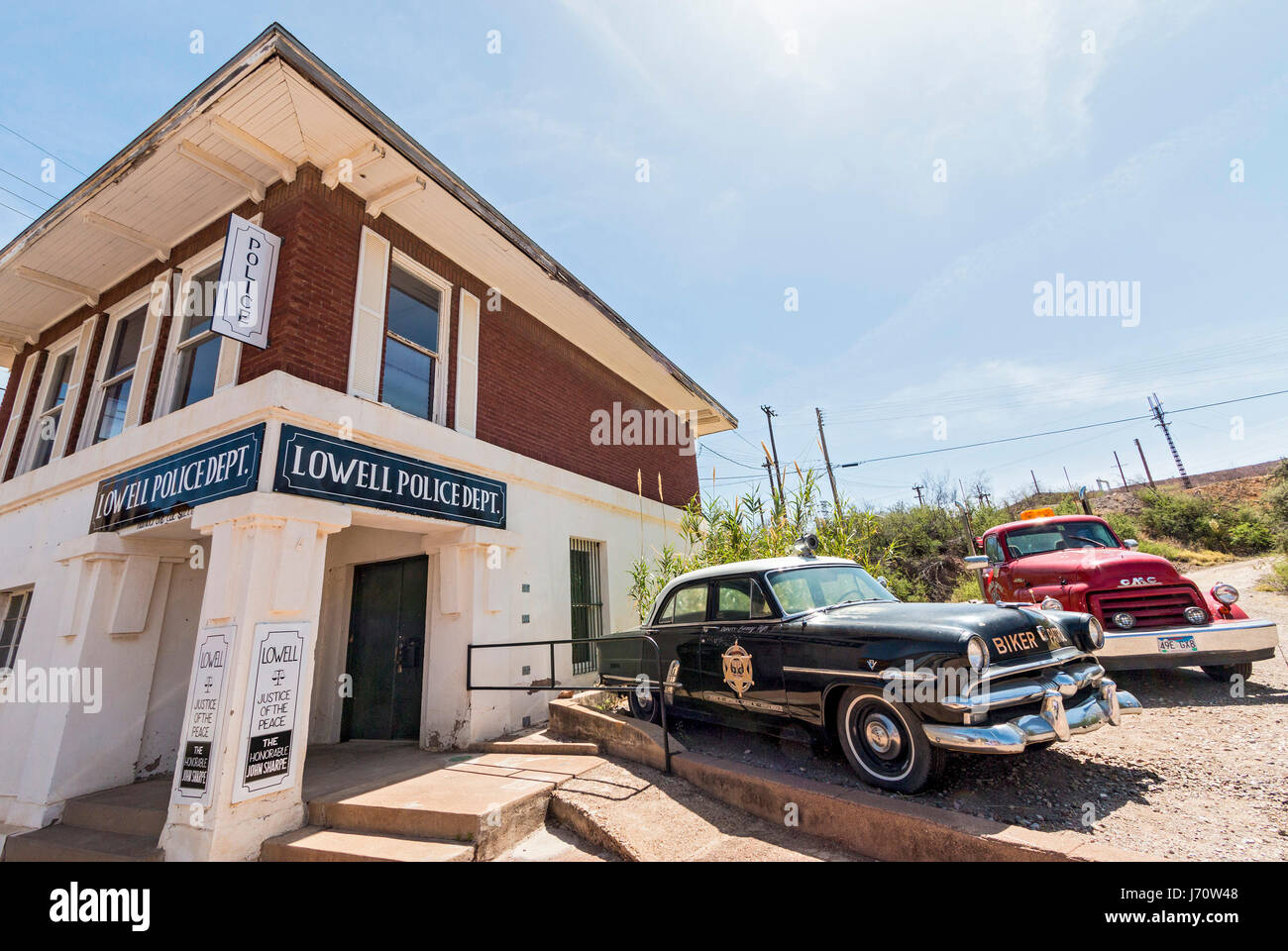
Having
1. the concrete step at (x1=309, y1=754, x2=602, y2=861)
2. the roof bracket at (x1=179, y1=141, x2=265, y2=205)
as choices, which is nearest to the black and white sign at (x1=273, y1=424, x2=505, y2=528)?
the concrete step at (x1=309, y1=754, x2=602, y2=861)

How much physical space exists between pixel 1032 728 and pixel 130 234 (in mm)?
11135

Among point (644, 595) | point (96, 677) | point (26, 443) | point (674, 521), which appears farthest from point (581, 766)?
point (26, 443)

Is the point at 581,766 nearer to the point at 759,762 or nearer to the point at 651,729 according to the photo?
the point at 651,729

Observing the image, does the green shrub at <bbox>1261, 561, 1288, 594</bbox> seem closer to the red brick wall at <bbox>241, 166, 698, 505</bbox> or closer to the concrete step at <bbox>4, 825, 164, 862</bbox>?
the red brick wall at <bbox>241, 166, 698, 505</bbox>

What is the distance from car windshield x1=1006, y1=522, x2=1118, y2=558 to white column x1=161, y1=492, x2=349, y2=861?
8634 millimetres

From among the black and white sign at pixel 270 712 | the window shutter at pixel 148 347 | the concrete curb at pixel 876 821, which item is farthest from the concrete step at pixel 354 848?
the window shutter at pixel 148 347

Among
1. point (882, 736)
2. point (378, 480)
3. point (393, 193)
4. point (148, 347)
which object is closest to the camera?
point (882, 736)

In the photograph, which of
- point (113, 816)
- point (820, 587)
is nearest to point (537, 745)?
point (820, 587)

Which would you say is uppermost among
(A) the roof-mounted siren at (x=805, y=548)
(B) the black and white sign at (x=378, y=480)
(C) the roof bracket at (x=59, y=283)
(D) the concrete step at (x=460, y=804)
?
(C) the roof bracket at (x=59, y=283)

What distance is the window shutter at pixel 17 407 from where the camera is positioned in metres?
9.35

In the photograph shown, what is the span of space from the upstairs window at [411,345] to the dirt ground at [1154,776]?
5126 mm

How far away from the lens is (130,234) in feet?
24.2

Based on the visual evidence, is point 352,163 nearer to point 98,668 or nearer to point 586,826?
point 98,668

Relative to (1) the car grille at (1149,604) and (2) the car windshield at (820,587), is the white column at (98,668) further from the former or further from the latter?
(1) the car grille at (1149,604)
